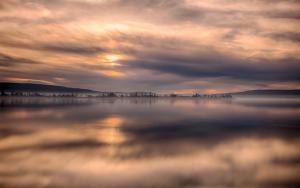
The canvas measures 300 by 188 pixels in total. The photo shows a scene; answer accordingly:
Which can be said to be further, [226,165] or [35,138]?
[35,138]

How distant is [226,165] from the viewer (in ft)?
28.0

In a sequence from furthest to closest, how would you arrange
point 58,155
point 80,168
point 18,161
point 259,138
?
point 259,138 < point 58,155 < point 18,161 < point 80,168

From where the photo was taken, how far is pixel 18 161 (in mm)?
8523

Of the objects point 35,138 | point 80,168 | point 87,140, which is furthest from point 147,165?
point 35,138

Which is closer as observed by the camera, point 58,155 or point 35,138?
point 58,155

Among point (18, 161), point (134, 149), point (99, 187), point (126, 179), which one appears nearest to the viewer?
point (99, 187)

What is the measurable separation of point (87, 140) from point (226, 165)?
6.73 metres

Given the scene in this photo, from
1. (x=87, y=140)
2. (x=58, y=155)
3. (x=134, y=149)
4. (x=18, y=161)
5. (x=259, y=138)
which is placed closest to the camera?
(x=18, y=161)

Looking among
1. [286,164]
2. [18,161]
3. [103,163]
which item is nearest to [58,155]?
[18,161]

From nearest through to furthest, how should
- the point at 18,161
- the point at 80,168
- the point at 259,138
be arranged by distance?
the point at 80,168
the point at 18,161
the point at 259,138

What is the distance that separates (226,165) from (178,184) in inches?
98.3

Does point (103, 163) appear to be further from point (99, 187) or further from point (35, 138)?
point (35, 138)

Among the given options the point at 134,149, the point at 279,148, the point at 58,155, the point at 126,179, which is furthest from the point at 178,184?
the point at 279,148

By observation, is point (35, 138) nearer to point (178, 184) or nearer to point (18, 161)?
point (18, 161)
